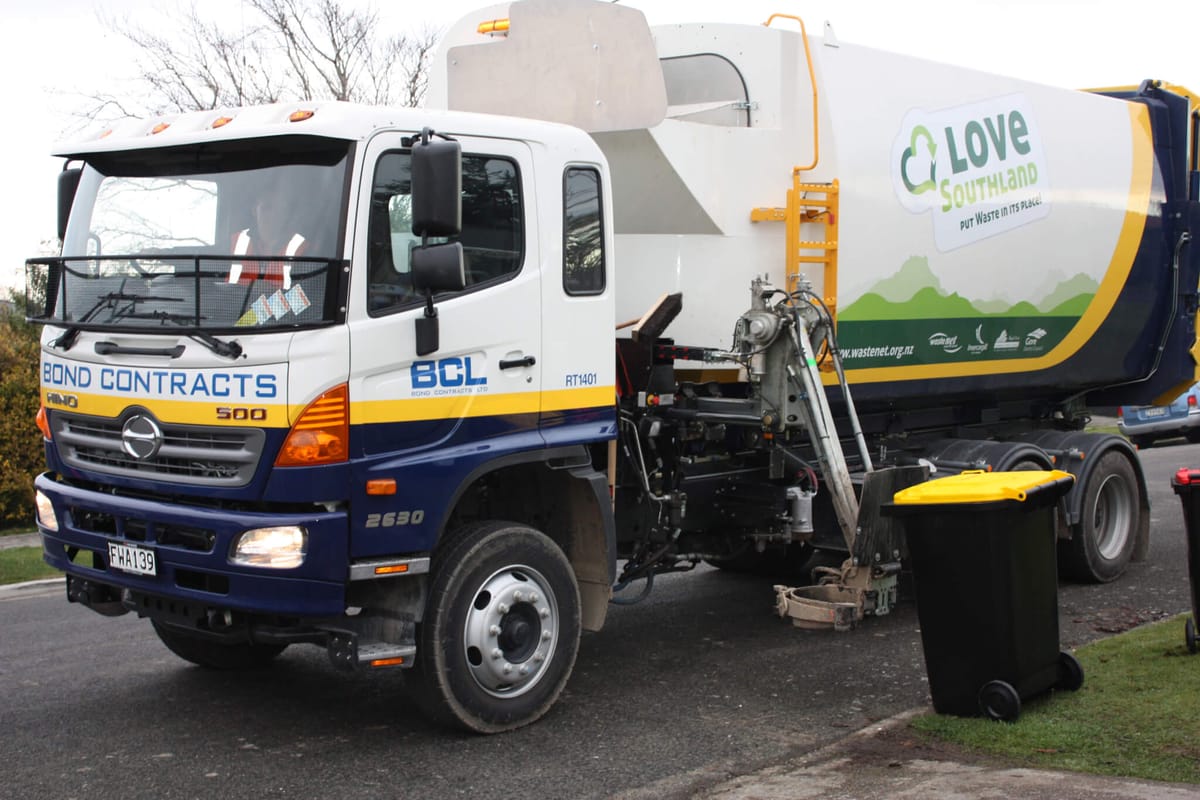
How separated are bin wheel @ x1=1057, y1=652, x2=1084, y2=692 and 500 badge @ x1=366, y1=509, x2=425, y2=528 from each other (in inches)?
121

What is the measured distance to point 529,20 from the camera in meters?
7.02

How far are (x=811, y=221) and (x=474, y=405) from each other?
8.97ft

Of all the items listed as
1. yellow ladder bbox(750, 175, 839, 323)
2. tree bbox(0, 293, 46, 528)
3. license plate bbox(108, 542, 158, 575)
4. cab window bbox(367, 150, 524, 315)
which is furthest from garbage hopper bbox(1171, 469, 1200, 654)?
tree bbox(0, 293, 46, 528)

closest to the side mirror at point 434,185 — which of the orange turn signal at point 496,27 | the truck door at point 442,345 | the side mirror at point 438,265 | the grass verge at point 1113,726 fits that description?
the side mirror at point 438,265

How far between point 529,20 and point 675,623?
3.80 m

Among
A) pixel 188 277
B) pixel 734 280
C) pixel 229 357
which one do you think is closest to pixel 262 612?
pixel 229 357

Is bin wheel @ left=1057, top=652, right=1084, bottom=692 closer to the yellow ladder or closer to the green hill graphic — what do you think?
the yellow ladder

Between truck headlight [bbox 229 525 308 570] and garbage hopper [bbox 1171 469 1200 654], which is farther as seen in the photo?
garbage hopper [bbox 1171 469 1200 654]

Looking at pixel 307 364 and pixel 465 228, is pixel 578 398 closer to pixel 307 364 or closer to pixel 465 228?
pixel 465 228

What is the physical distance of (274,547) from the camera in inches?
206

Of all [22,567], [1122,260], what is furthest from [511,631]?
[22,567]

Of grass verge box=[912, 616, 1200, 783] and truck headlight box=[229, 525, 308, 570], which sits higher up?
truck headlight box=[229, 525, 308, 570]

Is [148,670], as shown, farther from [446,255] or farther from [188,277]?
[446,255]

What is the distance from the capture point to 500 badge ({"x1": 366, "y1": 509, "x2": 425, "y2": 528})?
539cm
